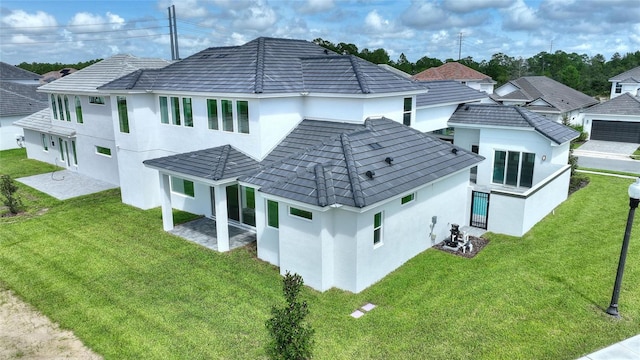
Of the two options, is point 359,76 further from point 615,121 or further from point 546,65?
point 546,65

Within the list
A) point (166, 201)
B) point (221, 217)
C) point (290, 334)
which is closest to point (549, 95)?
point (221, 217)

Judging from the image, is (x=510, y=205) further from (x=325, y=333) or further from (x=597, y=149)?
(x=597, y=149)

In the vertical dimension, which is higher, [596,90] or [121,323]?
[596,90]

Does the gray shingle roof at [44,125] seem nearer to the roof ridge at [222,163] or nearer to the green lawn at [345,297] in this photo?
the green lawn at [345,297]

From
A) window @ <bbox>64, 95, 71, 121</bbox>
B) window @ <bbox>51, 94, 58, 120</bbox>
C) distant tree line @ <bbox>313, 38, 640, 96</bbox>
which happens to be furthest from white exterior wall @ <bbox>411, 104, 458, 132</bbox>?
distant tree line @ <bbox>313, 38, 640, 96</bbox>

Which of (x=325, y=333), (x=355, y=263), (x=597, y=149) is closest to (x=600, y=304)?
(x=355, y=263)

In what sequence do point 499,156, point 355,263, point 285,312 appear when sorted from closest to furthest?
point 285,312 → point 355,263 → point 499,156

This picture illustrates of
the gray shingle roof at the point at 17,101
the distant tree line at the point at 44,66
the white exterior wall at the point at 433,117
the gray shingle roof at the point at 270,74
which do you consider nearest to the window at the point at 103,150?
the gray shingle roof at the point at 270,74
